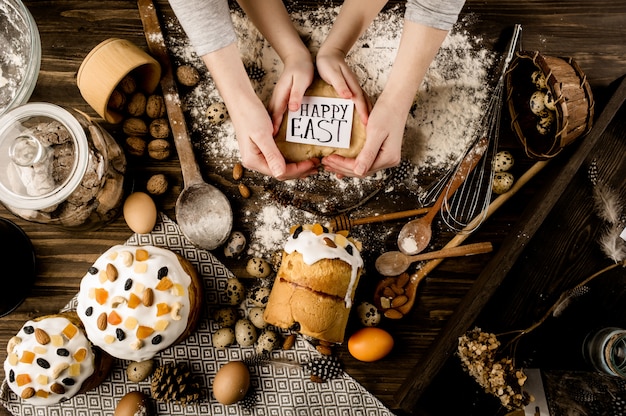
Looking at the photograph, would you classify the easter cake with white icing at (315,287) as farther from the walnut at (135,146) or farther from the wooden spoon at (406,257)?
the walnut at (135,146)

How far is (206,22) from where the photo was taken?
104 centimetres

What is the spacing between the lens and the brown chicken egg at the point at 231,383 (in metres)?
1.16

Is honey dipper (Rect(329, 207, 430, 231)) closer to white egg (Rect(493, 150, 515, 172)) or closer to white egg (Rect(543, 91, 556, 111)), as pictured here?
white egg (Rect(493, 150, 515, 172))

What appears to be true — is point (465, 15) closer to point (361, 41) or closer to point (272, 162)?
point (361, 41)

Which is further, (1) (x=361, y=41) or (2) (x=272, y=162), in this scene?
(1) (x=361, y=41)

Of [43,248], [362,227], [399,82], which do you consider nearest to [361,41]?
[399,82]

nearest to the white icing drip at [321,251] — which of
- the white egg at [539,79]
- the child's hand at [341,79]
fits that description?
the child's hand at [341,79]

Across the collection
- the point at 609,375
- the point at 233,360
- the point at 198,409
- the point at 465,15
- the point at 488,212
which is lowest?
the point at 198,409

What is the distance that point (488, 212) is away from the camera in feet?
4.06

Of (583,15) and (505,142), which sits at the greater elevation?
(583,15)

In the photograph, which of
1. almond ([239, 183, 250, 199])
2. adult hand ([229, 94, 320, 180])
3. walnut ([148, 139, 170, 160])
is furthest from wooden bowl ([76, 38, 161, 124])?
almond ([239, 183, 250, 199])

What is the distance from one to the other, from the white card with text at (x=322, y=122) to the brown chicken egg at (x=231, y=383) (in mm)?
607

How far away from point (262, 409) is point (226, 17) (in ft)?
3.28

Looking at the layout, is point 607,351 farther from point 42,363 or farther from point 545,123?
point 42,363
